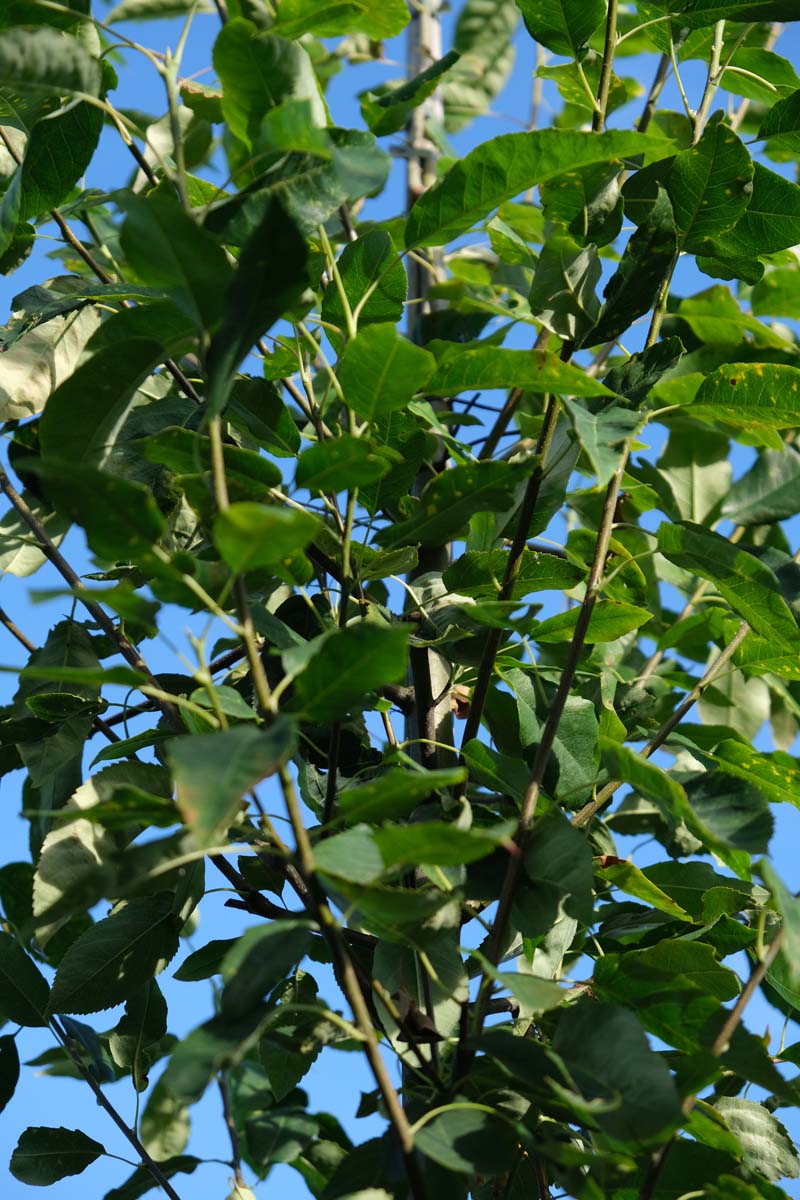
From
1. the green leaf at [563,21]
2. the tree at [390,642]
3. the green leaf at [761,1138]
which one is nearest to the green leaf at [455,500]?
the tree at [390,642]

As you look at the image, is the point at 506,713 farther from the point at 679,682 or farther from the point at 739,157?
the point at 739,157

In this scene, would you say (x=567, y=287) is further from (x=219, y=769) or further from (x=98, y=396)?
(x=219, y=769)

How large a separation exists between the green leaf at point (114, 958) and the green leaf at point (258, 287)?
1.46 ft

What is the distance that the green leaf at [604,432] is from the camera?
25.7 inches

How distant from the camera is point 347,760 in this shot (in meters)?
0.95

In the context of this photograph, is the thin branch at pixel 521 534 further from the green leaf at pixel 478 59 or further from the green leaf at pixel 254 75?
the green leaf at pixel 478 59

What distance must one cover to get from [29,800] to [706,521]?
2.64 ft

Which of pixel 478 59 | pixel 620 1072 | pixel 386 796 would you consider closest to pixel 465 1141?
pixel 620 1072

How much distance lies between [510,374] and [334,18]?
0.30 metres

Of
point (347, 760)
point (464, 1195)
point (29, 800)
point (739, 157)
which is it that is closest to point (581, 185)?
point (739, 157)

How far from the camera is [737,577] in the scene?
0.77 meters

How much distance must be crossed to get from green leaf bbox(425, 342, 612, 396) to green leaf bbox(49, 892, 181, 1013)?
435mm

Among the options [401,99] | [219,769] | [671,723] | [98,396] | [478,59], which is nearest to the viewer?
[219,769]

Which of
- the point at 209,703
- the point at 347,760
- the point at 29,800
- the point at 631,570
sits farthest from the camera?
the point at 29,800
